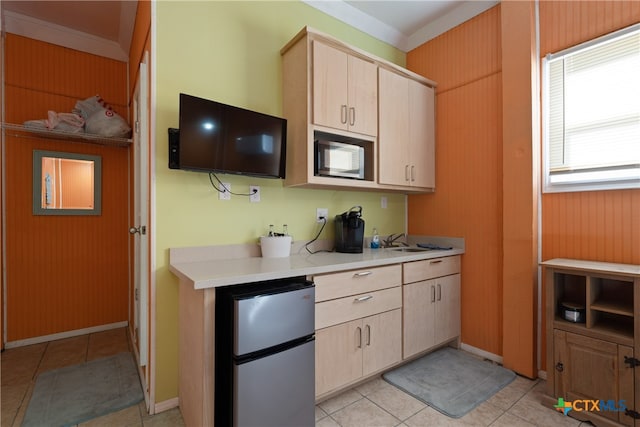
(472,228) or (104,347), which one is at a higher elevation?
(472,228)

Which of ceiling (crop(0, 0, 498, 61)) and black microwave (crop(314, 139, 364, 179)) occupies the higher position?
ceiling (crop(0, 0, 498, 61))

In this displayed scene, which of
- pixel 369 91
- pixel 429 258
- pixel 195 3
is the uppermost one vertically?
pixel 195 3

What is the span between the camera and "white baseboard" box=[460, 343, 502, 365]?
246 centimetres

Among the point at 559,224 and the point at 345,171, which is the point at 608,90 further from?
the point at 345,171

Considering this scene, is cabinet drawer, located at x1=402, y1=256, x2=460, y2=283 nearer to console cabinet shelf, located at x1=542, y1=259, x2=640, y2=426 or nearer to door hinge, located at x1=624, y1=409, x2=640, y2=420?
console cabinet shelf, located at x1=542, y1=259, x2=640, y2=426

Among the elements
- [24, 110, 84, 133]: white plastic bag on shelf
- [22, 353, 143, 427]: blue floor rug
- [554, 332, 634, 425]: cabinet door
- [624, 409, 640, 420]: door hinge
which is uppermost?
[24, 110, 84, 133]: white plastic bag on shelf

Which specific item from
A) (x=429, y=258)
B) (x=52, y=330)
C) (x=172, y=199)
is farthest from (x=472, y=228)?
(x=52, y=330)

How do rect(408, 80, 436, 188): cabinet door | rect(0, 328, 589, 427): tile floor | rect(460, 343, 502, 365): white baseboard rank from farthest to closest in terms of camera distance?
1. rect(408, 80, 436, 188): cabinet door
2. rect(460, 343, 502, 365): white baseboard
3. rect(0, 328, 589, 427): tile floor

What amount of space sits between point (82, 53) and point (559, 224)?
183 inches

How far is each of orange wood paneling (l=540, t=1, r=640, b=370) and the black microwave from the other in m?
1.44

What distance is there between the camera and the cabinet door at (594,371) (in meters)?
1.65

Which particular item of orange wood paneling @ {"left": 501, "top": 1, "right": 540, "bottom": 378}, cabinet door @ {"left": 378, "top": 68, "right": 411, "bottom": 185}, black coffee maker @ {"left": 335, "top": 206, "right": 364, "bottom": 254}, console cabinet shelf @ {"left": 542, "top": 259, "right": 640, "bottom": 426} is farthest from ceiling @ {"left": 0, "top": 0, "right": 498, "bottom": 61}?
console cabinet shelf @ {"left": 542, "top": 259, "right": 640, "bottom": 426}

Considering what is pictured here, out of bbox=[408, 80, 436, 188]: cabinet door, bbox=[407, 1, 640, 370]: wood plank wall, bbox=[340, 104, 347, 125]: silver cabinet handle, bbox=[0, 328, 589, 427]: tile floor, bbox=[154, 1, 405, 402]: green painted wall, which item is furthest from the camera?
bbox=[408, 80, 436, 188]: cabinet door

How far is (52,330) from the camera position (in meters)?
2.90
